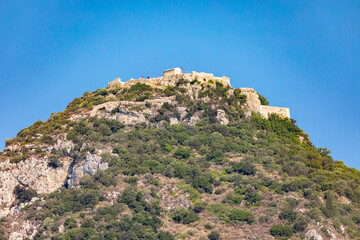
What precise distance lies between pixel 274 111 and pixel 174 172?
19379 millimetres

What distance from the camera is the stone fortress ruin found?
8594cm

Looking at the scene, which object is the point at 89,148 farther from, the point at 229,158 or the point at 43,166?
the point at 229,158

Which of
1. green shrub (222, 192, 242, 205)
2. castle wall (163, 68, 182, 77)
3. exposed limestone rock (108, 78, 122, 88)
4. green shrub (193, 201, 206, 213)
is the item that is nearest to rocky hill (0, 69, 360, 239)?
green shrub (222, 192, 242, 205)

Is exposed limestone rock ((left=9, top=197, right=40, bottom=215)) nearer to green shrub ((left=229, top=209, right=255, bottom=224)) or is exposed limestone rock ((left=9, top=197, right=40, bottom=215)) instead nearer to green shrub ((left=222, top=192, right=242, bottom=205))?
green shrub ((left=222, top=192, right=242, bottom=205))

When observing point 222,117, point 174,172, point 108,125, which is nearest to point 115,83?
point 108,125

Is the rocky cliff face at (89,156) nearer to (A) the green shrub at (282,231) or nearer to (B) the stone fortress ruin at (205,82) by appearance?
(B) the stone fortress ruin at (205,82)

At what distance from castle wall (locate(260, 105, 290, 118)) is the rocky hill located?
13cm

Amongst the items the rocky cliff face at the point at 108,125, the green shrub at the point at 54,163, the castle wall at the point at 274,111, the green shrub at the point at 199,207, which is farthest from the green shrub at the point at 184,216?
the castle wall at the point at 274,111

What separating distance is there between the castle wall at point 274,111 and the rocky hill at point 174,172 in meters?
0.13

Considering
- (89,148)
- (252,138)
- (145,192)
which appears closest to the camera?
(145,192)

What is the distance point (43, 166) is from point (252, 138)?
74.4 ft

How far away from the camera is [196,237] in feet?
210

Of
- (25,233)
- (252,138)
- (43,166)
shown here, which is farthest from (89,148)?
(252,138)

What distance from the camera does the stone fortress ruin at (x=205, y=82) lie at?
85938 millimetres
